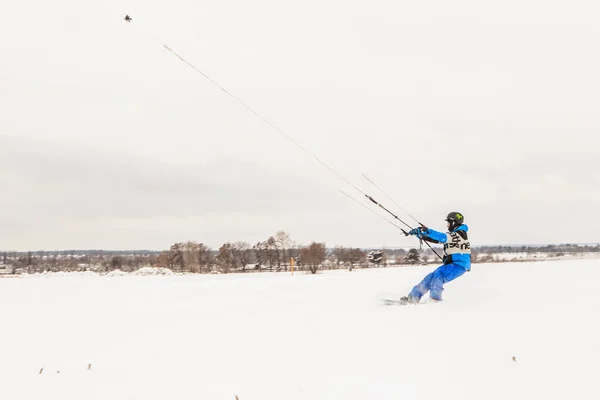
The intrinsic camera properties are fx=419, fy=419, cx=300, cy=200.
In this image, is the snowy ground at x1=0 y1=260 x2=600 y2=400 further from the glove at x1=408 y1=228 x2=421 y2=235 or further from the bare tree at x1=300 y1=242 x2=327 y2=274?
the bare tree at x1=300 y1=242 x2=327 y2=274

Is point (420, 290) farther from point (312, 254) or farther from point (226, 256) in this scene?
point (226, 256)

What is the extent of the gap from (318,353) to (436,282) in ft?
16.3

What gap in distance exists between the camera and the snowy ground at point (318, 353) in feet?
12.1

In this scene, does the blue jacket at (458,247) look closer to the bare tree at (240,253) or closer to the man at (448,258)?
the man at (448,258)

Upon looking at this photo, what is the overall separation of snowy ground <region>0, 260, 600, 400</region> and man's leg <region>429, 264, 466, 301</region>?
1.23 m

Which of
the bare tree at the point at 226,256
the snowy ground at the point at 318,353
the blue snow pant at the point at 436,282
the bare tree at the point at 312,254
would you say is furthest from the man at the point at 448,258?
the bare tree at the point at 226,256

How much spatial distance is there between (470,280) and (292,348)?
8.68 m

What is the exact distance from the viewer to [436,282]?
878 centimetres

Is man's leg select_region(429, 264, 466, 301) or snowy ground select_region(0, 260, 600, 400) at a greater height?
man's leg select_region(429, 264, 466, 301)

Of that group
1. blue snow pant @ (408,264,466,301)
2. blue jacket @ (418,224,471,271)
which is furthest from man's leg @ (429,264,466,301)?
blue jacket @ (418,224,471,271)

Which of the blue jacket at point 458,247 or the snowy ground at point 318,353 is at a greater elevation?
the blue jacket at point 458,247

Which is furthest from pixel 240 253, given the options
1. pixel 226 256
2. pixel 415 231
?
pixel 415 231

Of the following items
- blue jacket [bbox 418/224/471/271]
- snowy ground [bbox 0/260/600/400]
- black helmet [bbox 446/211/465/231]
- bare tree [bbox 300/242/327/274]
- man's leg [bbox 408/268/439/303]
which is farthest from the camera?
bare tree [bbox 300/242/327/274]

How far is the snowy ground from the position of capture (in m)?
3.70
